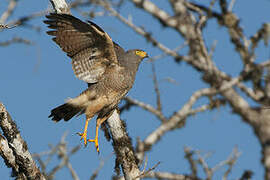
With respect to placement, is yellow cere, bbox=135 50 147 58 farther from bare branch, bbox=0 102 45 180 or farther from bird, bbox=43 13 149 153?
bare branch, bbox=0 102 45 180

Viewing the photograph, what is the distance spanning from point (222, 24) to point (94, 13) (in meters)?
1.29

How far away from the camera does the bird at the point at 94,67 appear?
550 centimetres

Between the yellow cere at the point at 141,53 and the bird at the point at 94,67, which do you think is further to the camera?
the yellow cere at the point at 141,53

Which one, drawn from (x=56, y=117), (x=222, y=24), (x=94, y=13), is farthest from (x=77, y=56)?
(x=222, y=24)

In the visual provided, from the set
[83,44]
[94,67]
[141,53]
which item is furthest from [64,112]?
[141,53]

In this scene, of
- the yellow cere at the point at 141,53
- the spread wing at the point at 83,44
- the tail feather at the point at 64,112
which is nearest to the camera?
the spread wing at the point at 83,44

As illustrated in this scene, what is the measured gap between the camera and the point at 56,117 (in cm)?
596

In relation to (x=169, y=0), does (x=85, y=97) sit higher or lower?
higher

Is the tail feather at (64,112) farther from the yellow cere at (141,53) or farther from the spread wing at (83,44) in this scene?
the yellow cere at (141,53)

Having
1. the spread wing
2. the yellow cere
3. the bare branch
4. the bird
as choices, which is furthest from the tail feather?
the bare branch

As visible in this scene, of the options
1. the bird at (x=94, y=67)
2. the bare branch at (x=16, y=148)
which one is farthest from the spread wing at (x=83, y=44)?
the bare branch at (x=16, y=148)

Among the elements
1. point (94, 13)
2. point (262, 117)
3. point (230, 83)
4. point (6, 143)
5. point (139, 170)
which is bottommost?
point (262, 117)

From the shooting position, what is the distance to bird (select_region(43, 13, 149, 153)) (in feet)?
18.1

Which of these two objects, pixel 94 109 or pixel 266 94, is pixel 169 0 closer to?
pixel 266 94
